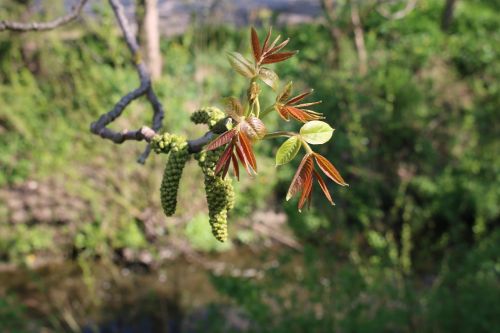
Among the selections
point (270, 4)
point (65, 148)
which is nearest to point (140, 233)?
point (65, 148)

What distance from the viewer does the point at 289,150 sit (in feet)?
2.99

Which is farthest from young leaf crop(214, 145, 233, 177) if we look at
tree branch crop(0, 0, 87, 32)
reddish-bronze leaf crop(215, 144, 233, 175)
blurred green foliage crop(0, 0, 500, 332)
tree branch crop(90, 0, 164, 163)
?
blurred green foliage crop(0, 0, 500, 332)

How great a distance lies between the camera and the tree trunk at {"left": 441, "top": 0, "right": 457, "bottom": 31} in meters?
7.15

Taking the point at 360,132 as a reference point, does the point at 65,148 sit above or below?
above

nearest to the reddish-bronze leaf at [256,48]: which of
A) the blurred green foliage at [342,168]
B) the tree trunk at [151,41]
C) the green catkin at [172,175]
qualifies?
the green catkin at [172,175]

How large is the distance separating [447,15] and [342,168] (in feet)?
13.8

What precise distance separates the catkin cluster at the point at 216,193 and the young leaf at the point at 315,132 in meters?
0.18

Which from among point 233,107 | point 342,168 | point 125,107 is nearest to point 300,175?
point 233,107

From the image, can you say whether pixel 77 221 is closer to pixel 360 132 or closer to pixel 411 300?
pixel 360 132

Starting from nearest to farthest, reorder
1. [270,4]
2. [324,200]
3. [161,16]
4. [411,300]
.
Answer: [411,300]
[324,200]
[161,16]
[270,4]

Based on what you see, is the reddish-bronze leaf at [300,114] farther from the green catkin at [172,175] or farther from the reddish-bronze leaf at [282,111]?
the green catkin at [172,175]

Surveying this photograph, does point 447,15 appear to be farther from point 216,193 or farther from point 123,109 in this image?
point 216,193

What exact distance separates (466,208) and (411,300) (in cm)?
187

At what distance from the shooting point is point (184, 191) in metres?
5.37
